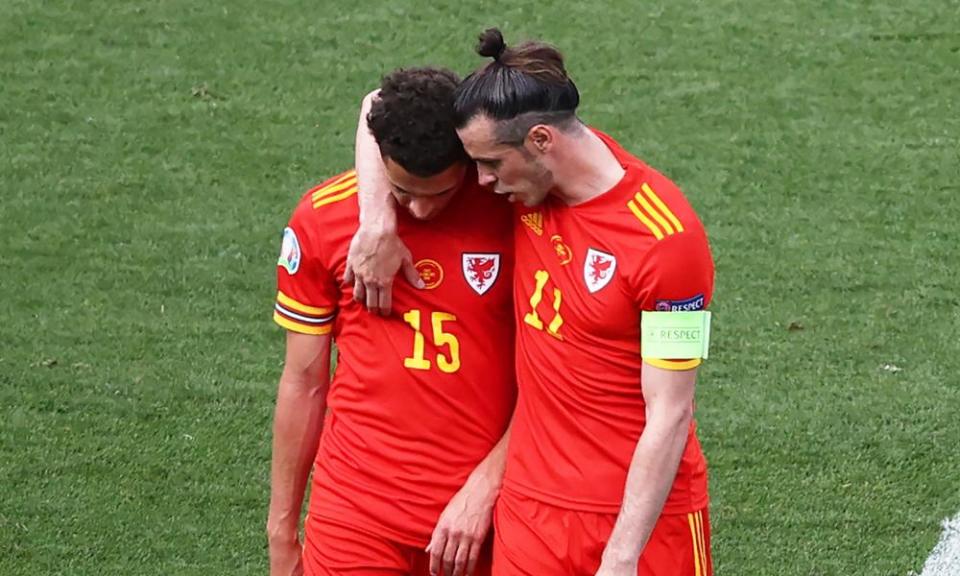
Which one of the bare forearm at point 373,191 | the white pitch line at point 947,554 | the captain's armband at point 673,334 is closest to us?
the captain's armband at point 673,334

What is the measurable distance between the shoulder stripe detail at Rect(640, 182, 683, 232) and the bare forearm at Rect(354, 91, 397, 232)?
1.74ft

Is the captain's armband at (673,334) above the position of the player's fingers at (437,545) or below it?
above

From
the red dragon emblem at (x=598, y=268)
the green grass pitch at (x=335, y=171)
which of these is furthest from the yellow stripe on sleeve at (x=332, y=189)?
the green grass pitch at (x=335, y=171)

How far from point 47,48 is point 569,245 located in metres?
6.62

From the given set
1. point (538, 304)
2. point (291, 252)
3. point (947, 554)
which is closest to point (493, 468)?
point (538, 304)

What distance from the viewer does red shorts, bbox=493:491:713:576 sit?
3.10 meters

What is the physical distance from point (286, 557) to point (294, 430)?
32 centimetres

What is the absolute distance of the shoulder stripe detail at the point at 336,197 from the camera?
321 cm

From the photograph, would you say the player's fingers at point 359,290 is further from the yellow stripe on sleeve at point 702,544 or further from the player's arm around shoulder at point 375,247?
the yellow stripe on sleeve at point 702,544

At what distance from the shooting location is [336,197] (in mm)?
3227

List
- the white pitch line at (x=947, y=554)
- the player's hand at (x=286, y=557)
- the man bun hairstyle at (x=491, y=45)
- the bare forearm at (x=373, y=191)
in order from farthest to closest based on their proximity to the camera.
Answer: the white pitch line at (x=947, y=554) → the player's hand at (x=286, y=557) → the bare forearm at (x=373, y=191) → the man bun hairstyle at (x=491, y=45)

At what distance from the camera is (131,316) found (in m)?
6.40

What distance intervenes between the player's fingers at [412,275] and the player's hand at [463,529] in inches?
17.4

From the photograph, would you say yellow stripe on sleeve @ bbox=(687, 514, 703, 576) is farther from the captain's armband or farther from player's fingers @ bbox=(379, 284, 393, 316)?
player's fingers @ bbox=(379, 284, 393, 316)
